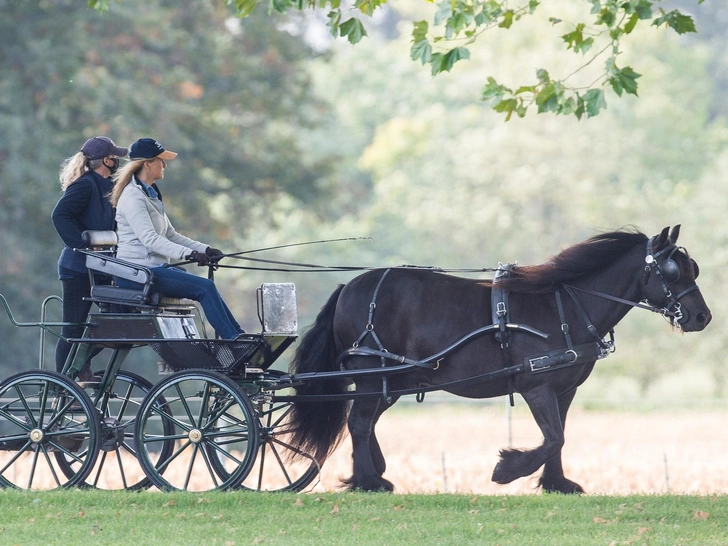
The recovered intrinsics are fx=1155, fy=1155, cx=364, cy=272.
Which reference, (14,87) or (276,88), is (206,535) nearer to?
(14,87)

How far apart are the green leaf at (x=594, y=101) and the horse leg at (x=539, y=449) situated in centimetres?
211

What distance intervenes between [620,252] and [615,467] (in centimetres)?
700

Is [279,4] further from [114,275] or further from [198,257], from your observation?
[114,275]

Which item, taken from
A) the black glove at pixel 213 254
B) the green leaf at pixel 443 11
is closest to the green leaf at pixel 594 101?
the green leaf at pixel 443 11

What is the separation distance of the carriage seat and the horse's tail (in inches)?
39.3

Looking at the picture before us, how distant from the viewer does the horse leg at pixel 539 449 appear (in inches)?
287

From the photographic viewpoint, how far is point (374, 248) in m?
36.1

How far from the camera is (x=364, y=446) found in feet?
25.8

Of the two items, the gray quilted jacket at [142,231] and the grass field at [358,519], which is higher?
the gray quilted jacket at [142,231]

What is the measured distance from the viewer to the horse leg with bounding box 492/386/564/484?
729cm

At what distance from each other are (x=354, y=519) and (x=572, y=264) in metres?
2.30

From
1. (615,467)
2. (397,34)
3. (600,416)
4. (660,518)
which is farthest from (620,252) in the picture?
(397,34)

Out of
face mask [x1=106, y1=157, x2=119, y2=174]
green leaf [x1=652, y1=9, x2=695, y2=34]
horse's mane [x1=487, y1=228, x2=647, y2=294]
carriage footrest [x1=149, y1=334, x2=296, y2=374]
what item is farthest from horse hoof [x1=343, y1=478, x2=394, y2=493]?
green leaf [x1=652, y1=9, x2=695, y2=34]

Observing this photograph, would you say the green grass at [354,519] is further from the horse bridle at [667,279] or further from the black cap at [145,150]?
the black cap at [145,150]
